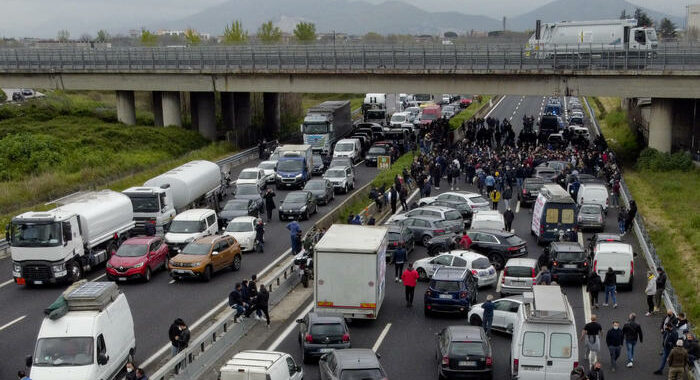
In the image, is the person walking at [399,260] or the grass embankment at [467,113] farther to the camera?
the grass embankment at [467,113]

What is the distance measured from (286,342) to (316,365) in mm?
2341

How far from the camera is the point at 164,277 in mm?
31203

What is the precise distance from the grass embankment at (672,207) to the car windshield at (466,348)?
995 centimetres

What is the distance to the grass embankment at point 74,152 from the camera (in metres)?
48.5

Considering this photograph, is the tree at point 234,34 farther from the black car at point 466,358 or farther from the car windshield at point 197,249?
the black car at point 466,358

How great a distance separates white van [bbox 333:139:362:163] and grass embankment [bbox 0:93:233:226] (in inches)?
382

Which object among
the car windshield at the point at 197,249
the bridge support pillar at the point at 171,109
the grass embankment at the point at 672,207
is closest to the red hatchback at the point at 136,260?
the car windshield at the point at 197,249

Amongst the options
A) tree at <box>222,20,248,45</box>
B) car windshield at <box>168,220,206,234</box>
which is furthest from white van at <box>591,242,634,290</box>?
tree at <box>222,20,248,45</box>

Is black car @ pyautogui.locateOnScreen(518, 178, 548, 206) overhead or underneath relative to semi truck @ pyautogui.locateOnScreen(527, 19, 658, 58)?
underneath

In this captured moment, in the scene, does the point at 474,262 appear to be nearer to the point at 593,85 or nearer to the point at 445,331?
the point at 445,331

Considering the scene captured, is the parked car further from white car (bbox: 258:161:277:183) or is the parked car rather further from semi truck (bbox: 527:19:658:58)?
semi truck (bbox: 527:19:658:58)

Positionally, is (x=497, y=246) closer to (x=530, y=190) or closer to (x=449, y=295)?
(x=449, y=295)

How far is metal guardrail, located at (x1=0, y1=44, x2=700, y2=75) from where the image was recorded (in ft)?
178

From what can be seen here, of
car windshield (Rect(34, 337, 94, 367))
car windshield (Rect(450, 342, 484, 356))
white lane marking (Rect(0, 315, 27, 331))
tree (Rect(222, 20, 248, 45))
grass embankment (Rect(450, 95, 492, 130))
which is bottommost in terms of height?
white lane marking (Rect(0, 315, 27, 331))
